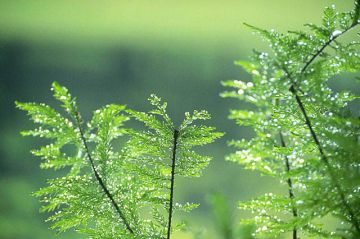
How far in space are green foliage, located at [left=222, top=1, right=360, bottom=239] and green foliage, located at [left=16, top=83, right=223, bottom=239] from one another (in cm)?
11

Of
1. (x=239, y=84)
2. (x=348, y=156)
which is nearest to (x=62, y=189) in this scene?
(x=239, y=84)

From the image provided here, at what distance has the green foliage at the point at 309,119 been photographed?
0.54 meters

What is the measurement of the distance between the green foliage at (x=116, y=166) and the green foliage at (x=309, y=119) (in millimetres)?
113

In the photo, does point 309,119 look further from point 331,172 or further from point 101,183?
point 101,183

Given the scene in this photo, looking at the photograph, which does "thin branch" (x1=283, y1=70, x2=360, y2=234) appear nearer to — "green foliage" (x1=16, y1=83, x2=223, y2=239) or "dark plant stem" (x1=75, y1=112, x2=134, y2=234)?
"green foliage" (x1=16, y1=83, x2=223, y2=239)

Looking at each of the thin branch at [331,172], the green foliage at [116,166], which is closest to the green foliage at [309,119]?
the thin branch at [331,172]

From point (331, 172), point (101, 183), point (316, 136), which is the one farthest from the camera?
point (101, 183)

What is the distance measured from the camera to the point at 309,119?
26.0 inches

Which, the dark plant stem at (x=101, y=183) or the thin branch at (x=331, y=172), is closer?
the thin branch at (x=331, y=172)

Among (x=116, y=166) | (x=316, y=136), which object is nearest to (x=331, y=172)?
(x=316, y=136)

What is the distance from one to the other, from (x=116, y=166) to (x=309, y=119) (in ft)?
1.13

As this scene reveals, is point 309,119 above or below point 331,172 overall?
above

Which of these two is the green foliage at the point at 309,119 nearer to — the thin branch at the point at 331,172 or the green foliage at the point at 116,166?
the thin branch at the point at 331,172

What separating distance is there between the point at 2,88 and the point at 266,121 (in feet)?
34.5
